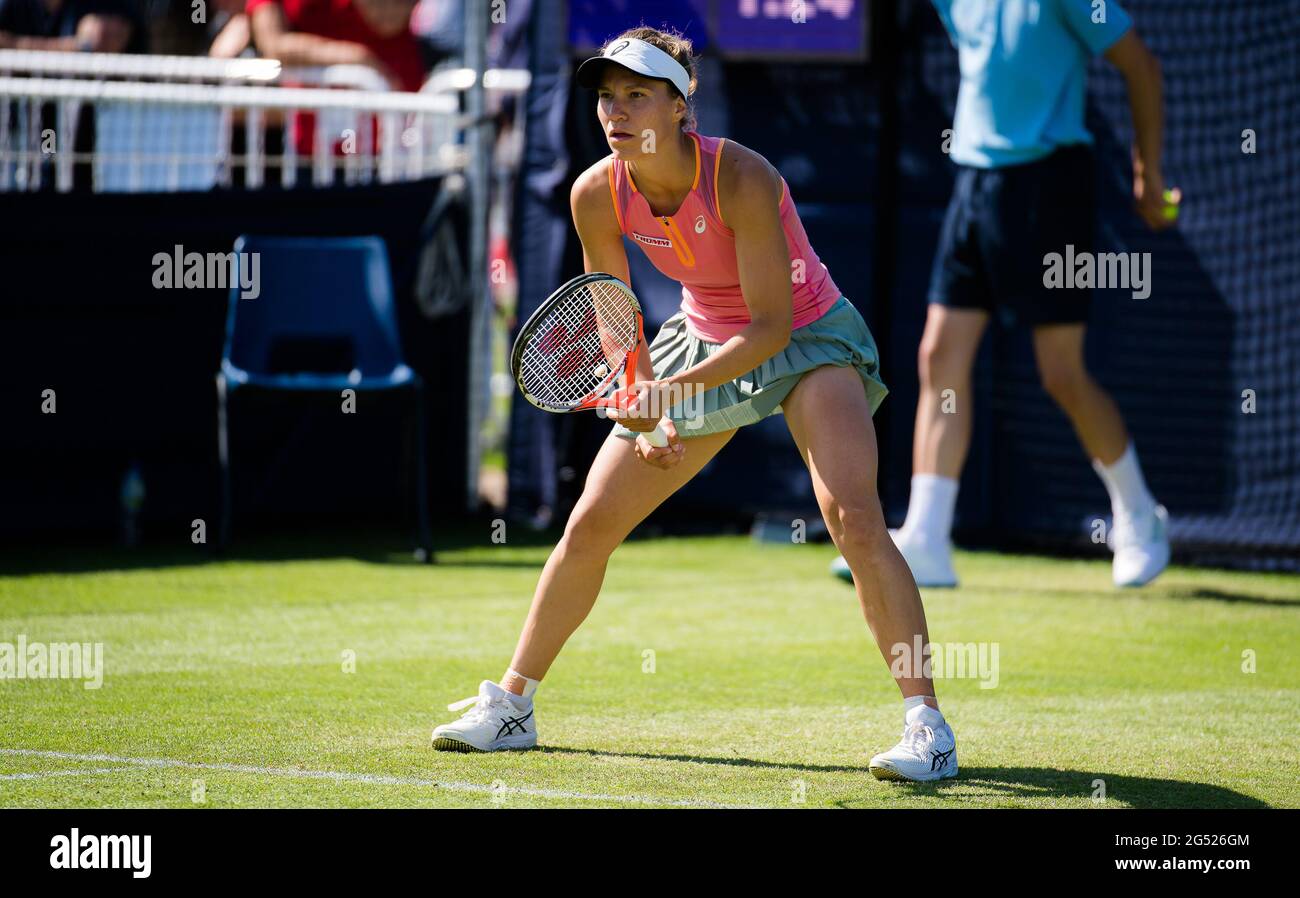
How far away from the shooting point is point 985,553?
9508 mm

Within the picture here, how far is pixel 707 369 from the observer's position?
4.92 metres

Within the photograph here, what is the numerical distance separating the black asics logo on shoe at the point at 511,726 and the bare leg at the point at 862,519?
3.25ft

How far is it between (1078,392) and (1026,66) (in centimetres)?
136

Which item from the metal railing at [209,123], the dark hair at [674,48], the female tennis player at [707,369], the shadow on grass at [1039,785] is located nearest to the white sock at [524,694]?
the female tennis player at [707,369]

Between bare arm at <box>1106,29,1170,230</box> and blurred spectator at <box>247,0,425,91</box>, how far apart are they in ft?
15.3

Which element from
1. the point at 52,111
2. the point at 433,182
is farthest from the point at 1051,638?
the point at 52,111

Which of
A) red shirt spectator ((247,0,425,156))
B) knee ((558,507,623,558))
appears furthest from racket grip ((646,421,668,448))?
red shirt spectator ((247,0,425,156))

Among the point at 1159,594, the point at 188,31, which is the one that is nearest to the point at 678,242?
the point at 1159,594

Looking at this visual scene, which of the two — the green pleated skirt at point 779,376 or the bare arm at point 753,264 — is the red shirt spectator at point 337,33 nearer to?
the green pleated skirt at point 779,376

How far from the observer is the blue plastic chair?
30.2 ft

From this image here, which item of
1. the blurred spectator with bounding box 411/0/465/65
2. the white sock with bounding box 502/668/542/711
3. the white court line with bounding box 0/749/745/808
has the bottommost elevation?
the white court line with bounding box 0/749/745/808

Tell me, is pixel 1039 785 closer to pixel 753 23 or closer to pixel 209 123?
pixel 753 23

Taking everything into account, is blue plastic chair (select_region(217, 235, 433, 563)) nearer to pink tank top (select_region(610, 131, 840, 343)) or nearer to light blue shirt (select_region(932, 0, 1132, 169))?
light blue shirt (select_region(932, 0, 1132, 169))
